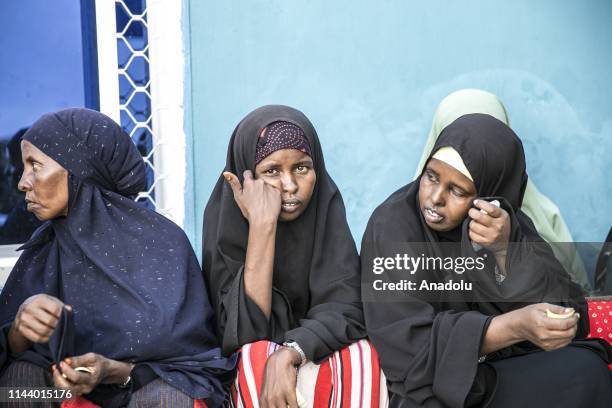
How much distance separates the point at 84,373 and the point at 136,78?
221cm

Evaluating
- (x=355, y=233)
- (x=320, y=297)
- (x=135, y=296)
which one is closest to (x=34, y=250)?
(x=135, y=296)

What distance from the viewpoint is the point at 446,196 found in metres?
2.65

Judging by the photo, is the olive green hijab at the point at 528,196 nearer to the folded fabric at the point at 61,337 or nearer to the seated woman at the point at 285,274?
the seated woman at the point at 285,274

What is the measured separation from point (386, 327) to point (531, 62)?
232cm

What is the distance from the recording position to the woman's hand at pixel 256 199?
2715 millimetres

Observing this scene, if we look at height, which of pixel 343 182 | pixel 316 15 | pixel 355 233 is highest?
pixel 316 15

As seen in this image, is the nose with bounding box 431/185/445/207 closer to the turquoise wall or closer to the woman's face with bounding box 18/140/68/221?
the woman's face with bounding box 18/140/68/221

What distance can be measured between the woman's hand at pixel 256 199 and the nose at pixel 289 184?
0.03m

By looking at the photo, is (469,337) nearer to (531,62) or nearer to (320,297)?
(320,297)

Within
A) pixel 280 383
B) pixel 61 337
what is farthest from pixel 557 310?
pixel 61 337

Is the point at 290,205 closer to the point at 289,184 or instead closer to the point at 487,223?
the point at 289,184

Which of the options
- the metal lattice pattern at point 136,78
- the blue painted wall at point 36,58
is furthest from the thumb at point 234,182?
the blue painted wall at point 36,58

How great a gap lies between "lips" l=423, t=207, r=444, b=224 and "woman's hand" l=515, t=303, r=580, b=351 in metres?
0.43

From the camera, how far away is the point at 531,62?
433 centimetres
